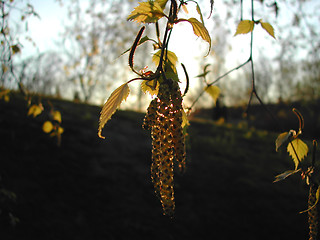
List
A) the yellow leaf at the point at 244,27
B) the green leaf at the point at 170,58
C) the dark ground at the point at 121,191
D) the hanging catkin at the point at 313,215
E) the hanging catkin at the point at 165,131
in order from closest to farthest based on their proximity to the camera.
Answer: the hanging catkin at the point at 165,131, the green leaf at the point at 170,58, the hanging catkin at the point at 313,215, the yellow leaf at the point at 244,27, the dark ground at the point at 121,191

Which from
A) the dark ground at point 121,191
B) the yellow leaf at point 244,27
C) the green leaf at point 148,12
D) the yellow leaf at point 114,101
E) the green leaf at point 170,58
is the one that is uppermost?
the yellow leaf at point 244,27

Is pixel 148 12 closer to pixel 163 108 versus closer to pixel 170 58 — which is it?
pixel 170 58

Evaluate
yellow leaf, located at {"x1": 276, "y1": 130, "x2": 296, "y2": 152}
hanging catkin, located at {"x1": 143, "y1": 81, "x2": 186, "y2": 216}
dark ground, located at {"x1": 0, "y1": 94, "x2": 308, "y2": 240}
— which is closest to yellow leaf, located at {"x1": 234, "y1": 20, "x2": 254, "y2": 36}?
yellow leaf, located at {"x1": 276, "y1": 130, "x2": 296, "y2": 152}

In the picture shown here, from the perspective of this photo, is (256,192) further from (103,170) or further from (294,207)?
(103,170)

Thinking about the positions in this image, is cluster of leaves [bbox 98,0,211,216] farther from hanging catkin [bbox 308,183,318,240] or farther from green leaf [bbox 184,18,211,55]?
hanging catkin [bbox 308,183,318,240]

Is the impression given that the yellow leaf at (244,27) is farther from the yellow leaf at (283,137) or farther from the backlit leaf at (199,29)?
the backlit leaf at (199,29)

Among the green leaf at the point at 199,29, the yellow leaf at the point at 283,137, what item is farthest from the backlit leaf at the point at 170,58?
the yellow leaf at the point at 283,137
